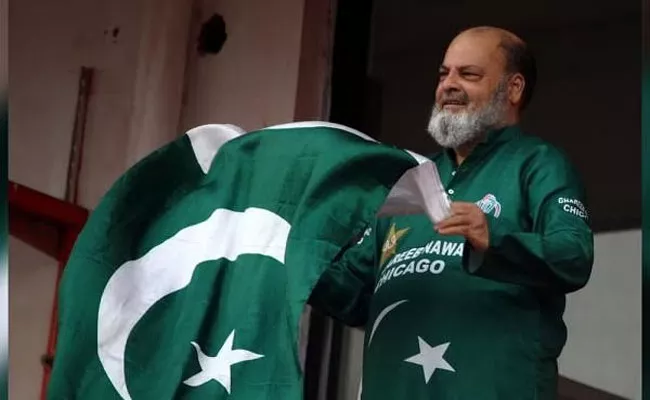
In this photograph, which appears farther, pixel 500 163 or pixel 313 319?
pixel 313 319

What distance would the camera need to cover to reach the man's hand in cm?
103

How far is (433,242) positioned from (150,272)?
0.98ft

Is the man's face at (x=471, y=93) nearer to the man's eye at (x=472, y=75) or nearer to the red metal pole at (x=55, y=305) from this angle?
the man's eye at (x=472, y=75)

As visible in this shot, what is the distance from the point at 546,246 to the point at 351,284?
11.8 inches

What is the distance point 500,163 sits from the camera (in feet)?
3.91

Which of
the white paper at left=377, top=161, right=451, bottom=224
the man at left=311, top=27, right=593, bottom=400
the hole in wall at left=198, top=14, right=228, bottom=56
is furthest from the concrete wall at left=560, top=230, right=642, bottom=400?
the hole in wall at left=198, top=14, right=228, bottom=56

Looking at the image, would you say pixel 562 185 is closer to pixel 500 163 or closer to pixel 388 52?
pixel 500 163

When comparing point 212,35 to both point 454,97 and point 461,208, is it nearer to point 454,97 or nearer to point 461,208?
point 454,97

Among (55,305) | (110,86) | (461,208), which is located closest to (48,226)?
(55,305)

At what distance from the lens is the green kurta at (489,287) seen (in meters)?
1.05

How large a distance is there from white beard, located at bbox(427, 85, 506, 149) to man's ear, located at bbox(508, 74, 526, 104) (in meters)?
0.01

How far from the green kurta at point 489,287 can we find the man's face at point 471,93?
24mm

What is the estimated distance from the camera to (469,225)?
40.6 inches

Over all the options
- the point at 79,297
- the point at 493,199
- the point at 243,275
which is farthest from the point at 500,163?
the point at 79,297
